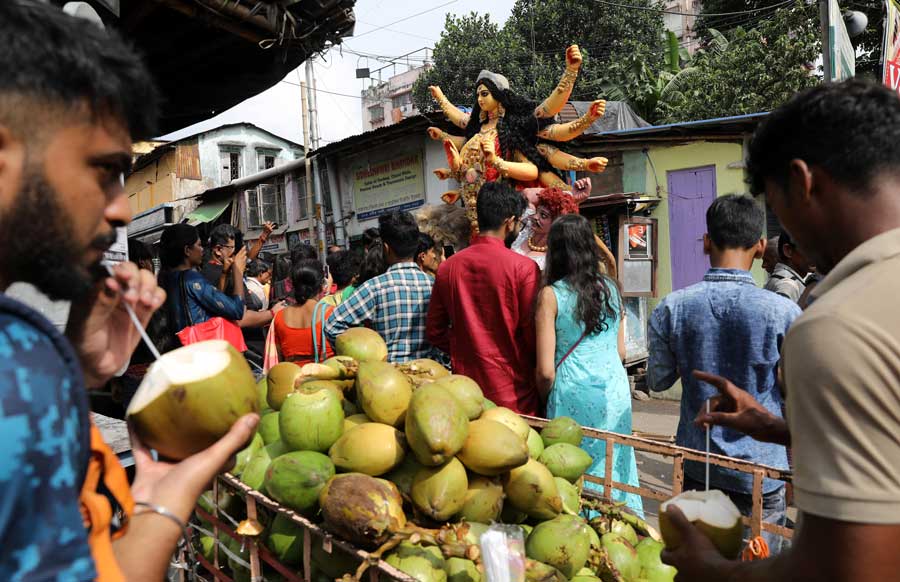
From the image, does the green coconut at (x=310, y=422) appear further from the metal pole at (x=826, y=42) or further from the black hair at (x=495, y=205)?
the metal pole at (x=826, y=42)

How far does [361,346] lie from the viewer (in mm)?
2658

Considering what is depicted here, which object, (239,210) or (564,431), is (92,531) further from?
(239,210)

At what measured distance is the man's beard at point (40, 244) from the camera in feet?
2.64

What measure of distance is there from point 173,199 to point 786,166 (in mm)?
25059

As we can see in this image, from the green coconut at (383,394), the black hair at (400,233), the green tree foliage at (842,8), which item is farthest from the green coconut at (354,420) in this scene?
the green tree foliage at (842,8)

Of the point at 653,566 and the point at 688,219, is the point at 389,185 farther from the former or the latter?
the point at 653,566

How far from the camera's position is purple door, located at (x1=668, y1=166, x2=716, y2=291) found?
9.11 m

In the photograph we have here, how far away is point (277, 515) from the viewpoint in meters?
2.06

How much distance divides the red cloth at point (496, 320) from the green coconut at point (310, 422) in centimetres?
131

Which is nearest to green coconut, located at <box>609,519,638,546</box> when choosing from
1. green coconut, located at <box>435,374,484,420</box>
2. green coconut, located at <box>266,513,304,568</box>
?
green coconut, located at <box>435,374,484,420</box>

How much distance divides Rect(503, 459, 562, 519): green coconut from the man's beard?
1.48m

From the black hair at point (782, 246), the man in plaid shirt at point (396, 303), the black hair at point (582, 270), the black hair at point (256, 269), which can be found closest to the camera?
the black hair at point (582, 270)

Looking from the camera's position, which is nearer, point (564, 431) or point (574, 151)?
point (564, 431)

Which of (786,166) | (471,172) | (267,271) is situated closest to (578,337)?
(786,166)
